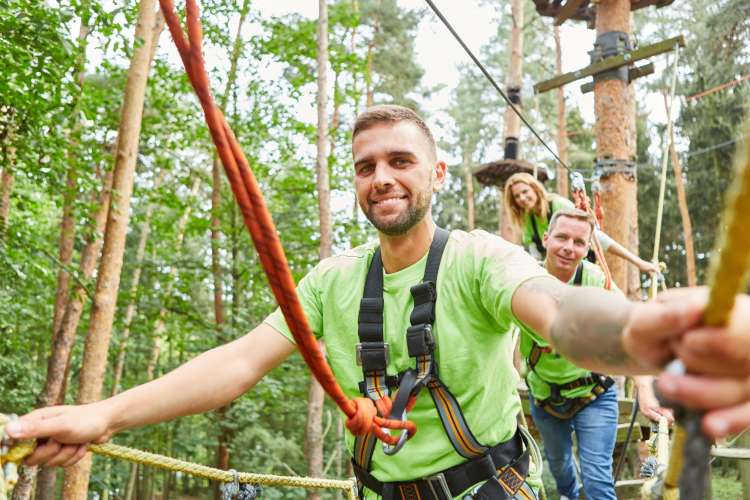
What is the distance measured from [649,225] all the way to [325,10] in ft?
46.4

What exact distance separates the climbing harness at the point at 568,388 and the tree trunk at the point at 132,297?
24.4ft

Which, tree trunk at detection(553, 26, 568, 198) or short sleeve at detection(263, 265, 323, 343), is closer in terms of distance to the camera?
short sleeve at detection(263, 265, 323, 343)

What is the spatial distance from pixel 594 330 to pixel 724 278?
1.30 feet

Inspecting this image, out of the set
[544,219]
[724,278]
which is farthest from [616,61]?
[724,278]

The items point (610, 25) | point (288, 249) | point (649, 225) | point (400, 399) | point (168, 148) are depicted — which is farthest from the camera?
point (649, 225)

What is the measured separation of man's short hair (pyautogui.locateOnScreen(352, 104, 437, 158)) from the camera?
1968mm

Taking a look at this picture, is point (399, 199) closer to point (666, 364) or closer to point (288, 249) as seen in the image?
point (666, 364)

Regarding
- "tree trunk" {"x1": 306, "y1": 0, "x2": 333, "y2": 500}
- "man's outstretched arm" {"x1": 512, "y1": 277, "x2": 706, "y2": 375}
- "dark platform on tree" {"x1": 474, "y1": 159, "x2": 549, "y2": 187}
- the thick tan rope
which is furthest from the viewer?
"tree trunk" {"x1": 306, "y1": 0, "x2": 333, "y2": 500}

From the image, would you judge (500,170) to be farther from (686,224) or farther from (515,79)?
(686,224)

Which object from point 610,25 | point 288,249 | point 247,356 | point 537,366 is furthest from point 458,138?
point 247,356

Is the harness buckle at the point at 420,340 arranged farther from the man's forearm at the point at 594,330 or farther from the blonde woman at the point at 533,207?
the blonde woman at the point at 533,207

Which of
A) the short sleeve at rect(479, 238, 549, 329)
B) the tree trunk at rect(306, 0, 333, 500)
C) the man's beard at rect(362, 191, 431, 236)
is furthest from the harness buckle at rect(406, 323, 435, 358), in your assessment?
the tree trunk at rect(306, 0, 333, 500)

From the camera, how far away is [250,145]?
10570 mm

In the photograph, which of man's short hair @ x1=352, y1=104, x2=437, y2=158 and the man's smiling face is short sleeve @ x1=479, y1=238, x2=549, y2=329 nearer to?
the man's smiling face
